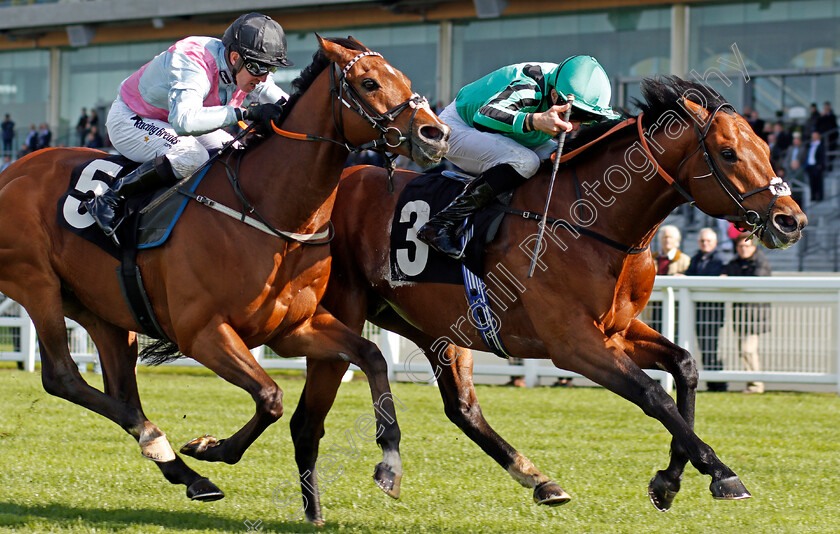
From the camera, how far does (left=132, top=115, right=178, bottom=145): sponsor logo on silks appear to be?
454 centimetres

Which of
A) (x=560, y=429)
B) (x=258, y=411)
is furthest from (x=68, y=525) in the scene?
(x=560, y=429)

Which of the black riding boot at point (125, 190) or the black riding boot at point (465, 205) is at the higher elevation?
the black riding boot at point (125, 190)

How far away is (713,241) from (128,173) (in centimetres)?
633

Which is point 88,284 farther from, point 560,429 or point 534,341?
point 560,429

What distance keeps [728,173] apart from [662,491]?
1333 mm

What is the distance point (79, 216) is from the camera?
15.0ft

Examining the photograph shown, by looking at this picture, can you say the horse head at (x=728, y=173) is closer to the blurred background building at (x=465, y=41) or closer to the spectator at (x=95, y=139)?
the blurred background building at (x=465, y=41)

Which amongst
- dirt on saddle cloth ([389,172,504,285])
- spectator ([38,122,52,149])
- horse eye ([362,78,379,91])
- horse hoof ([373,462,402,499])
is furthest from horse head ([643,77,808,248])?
spectator ([38,122,52,149])

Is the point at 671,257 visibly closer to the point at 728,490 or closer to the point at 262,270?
the point at 728,490

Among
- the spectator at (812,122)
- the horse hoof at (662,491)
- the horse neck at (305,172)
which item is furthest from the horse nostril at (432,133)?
the spectator at (812,122)

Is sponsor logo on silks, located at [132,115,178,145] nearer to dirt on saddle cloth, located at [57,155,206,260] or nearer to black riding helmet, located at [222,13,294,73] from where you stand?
dirt on saddle cloth, located at [57,155,206,260]

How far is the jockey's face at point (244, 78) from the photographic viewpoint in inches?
173

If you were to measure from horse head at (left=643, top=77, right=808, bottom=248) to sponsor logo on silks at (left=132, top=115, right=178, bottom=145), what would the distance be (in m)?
2.15

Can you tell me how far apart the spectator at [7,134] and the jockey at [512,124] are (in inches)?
921
